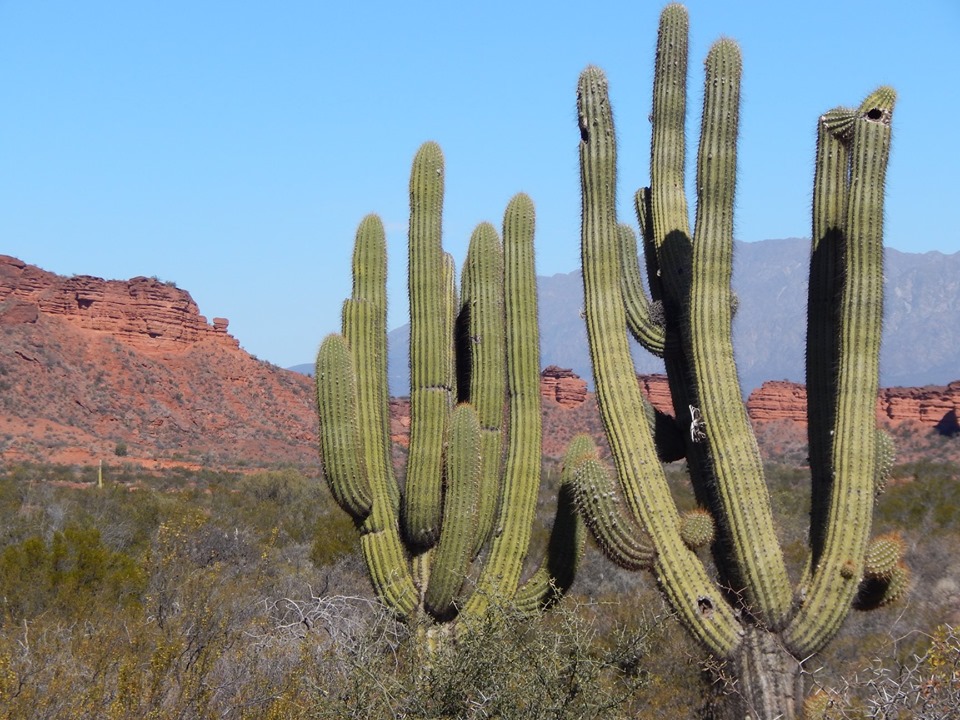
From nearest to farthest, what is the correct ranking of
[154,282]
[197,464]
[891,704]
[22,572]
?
[891,704], [22,572], [197,464], [154,282]

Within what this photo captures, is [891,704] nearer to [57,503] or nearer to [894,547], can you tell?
[894,547]

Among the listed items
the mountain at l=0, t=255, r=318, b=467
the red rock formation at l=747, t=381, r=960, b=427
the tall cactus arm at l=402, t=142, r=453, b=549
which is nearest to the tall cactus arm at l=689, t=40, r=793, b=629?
the tall cactus arm at l=402, t=142, r=453, b=549

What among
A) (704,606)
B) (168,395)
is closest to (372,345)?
(704,606)

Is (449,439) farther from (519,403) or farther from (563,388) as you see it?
(563,388)

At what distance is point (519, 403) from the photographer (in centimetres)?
860

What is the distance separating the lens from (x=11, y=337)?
157ft

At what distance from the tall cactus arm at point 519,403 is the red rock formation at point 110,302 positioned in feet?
152

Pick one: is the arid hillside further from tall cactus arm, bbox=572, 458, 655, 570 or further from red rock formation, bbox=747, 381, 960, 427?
tall cactus arm, bbox=572, 458, 655, 570

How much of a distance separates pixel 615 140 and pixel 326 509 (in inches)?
584

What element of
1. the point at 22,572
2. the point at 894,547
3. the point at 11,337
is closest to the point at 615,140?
the point at 894,547

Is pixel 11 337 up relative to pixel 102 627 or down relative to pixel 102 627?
up

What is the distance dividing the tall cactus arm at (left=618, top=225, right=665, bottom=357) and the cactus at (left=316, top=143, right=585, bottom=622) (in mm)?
901

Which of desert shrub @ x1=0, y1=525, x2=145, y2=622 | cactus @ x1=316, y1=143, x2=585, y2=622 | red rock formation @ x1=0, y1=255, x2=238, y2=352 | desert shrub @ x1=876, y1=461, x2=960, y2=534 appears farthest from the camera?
red rock formation @ x1=0, y1=255, x2=238, y2=352

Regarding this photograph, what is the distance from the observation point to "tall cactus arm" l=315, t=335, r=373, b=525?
8.47m
